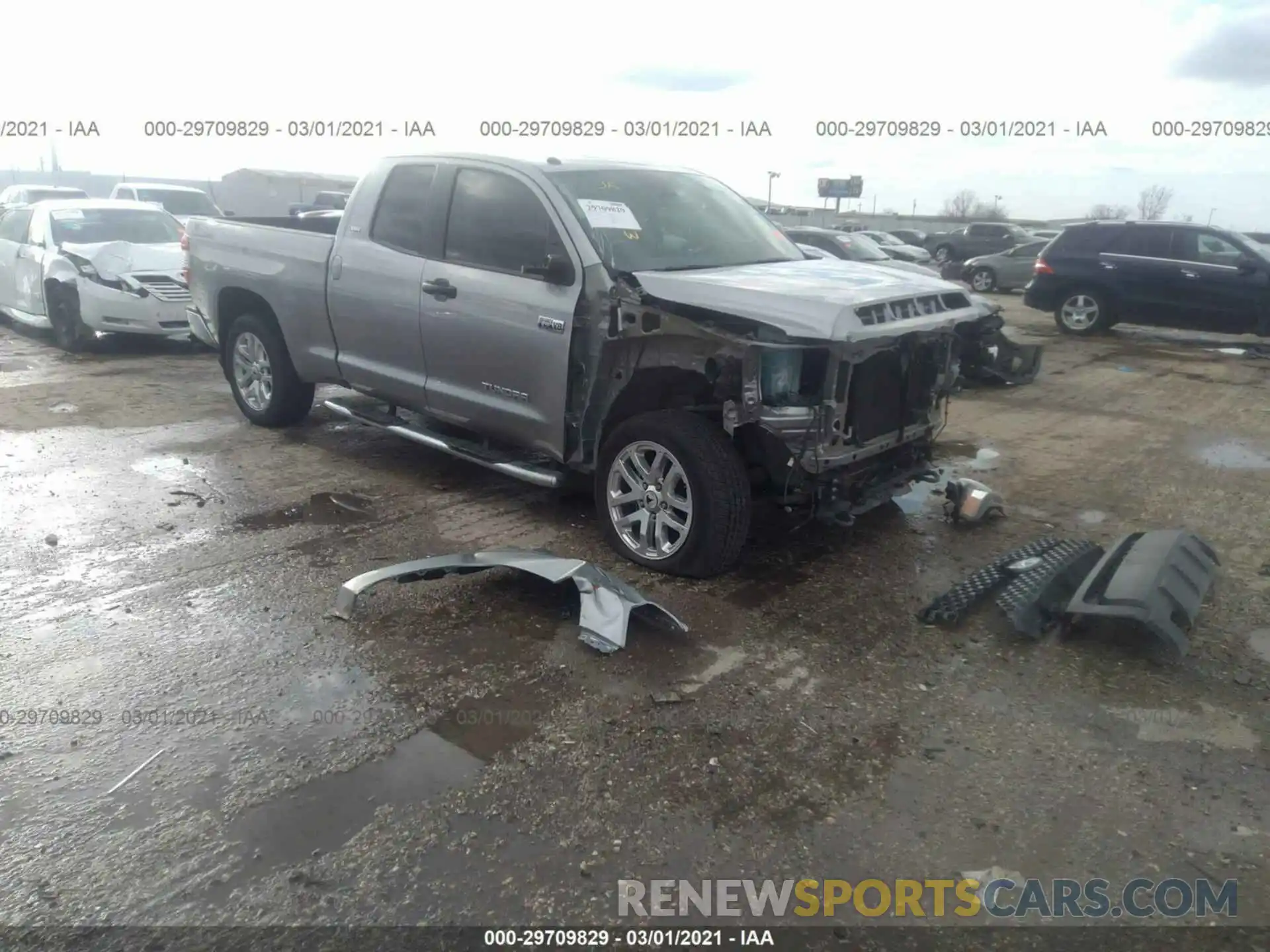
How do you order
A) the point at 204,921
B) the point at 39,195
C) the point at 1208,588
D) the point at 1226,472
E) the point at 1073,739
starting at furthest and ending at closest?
1. the point at 39,195
2. the point at 1226,472
3. the point at 1208,588
4. the point at 1073,739
5. the point at 204,921

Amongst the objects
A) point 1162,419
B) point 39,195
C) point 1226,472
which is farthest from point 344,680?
point 39,195

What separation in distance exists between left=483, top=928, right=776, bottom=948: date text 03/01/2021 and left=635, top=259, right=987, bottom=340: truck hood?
2.46 meters

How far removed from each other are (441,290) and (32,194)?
1485cm

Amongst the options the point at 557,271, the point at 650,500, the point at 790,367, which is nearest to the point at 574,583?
the point at 650,500

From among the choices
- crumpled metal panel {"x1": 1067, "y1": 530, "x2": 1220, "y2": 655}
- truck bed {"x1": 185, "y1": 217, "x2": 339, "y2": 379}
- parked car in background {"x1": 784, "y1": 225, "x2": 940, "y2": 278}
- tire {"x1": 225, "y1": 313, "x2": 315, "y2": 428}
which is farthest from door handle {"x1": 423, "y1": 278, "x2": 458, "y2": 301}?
parked car in background {"x1": 784, "y1": 225, "x2": 940, "y2": 278}

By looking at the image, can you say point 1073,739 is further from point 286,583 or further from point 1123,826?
point 286,583

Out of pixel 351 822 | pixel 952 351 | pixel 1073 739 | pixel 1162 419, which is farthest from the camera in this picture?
pixel 1162 419

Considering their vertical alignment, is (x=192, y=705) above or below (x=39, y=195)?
below

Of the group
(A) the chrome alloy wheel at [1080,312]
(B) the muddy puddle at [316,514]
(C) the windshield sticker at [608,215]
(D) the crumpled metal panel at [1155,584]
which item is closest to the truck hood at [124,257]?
(B) the muddy puddle at [316,514]

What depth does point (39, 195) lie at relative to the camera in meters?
16.9

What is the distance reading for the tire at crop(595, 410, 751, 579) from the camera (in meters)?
4.44

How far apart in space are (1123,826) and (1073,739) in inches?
19.6

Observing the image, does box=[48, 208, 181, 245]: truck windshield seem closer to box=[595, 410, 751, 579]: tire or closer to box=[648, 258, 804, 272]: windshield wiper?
box=[648, 258, 804, 272]: windshield wiper

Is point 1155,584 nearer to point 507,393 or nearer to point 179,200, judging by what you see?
point 507,393
